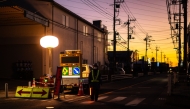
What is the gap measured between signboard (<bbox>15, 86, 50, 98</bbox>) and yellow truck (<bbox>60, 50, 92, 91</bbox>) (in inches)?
134

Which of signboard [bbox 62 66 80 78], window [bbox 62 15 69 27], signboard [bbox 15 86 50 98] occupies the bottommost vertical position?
signboard [bbox 15 86 50 98]

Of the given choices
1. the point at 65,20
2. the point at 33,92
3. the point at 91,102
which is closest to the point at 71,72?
the point at 33,92

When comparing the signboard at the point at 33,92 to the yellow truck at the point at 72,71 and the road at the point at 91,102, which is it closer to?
the road at the point at 91,102

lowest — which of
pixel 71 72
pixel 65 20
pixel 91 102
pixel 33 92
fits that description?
pixel 91 102

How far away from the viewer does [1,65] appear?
125 ft

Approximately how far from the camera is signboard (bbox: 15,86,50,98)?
17938 millimetres

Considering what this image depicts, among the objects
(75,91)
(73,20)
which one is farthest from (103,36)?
(75,91)

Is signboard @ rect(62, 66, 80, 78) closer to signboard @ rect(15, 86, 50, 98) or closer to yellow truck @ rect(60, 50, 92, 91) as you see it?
yellow truck @ rect(60, 50, 92, 91)

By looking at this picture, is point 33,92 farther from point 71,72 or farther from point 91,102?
point 71,72

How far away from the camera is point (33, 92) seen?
59.6 feet

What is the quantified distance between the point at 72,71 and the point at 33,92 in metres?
4.59

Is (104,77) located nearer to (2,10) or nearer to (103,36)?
(2,10)

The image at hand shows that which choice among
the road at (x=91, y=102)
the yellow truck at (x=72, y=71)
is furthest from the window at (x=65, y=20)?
the road at (x=91, y=102)

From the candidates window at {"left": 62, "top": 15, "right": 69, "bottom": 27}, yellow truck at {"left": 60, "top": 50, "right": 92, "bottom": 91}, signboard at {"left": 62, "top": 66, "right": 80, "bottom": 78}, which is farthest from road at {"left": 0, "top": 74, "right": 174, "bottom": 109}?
window at {"left": 62, "top": 15, "right": 69, "bottom": 27}
